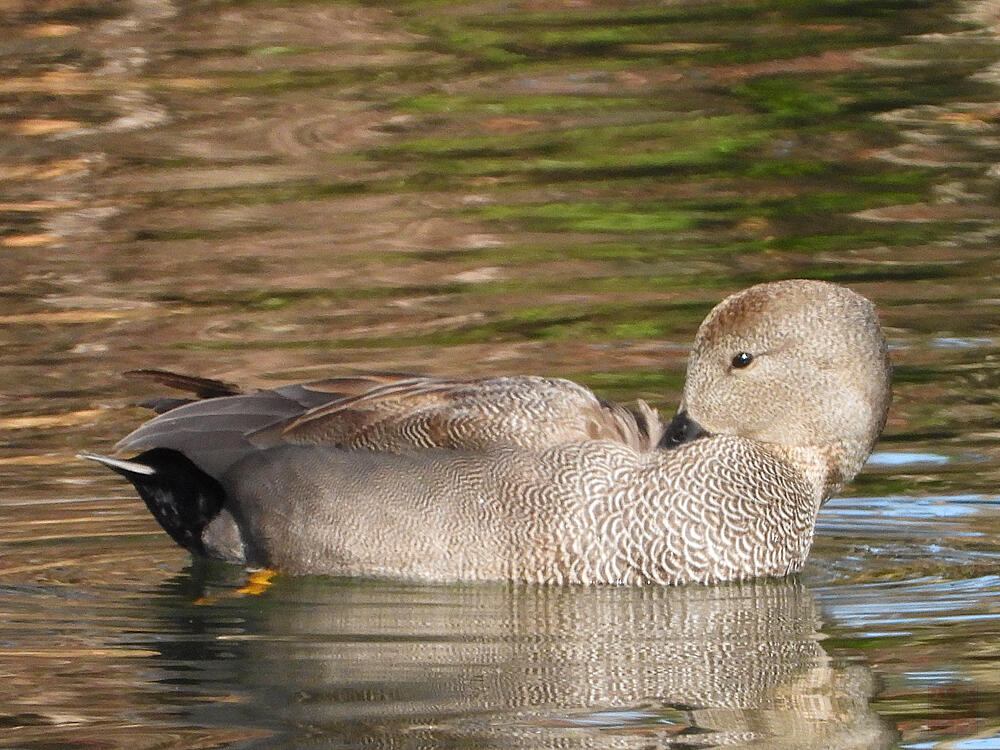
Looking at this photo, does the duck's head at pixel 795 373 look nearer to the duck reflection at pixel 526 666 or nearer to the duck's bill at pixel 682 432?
the duck's bill at pixel 682 432

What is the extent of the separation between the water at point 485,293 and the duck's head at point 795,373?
48cm

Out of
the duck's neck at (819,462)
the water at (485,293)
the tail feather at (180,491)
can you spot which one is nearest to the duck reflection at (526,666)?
the water at (485,293)

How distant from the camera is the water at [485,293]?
6.25 metres

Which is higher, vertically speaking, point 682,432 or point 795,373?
point 795,373

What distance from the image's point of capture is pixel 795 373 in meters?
7.72

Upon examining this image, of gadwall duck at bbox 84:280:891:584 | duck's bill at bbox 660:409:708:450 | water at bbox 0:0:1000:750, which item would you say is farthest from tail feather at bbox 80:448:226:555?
duck's bill at bbox 660:409:708:450

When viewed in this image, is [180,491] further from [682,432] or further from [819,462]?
[819,462]

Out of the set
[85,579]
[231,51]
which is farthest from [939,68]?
[85,579]

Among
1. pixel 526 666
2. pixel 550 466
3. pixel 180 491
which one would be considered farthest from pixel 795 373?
pixel 180 491

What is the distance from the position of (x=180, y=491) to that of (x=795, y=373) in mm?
2244

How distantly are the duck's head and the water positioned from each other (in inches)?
19.1

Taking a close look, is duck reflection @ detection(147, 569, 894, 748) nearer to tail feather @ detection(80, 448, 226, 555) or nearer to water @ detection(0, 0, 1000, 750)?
water @ detection(0, 0, 1000, 750)

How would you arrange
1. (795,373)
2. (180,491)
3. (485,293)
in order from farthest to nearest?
1. (485,293)
2. (180,491)
3. (795,373)

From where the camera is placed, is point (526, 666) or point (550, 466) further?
point (550, 466)
